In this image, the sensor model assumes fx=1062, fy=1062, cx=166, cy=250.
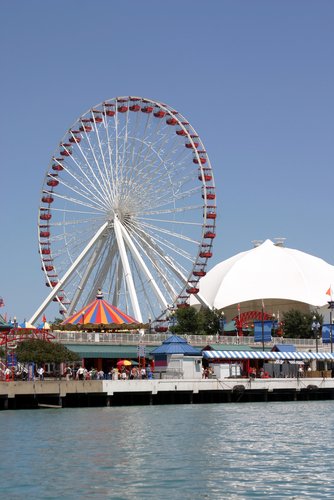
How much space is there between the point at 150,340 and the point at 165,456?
168ft

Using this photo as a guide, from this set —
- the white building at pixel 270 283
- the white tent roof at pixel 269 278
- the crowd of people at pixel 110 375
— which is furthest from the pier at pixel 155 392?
the white tent roof at pixel 269 278

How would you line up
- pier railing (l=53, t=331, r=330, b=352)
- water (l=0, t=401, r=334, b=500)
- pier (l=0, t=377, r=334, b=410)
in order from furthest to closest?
1. pier railing (l=53, t=331, r=330, b=352)
2. pier (l=0, t=377, r=334, b=410)
3. water (l=0, t=401, r=334, b=500)

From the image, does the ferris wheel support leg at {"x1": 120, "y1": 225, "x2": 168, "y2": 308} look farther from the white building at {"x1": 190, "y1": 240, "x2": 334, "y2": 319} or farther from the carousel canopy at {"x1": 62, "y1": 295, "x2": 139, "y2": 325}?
the white building at {"x1": 190, "y1": 240, "x2": 334, "y2": 319}

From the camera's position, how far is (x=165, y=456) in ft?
122

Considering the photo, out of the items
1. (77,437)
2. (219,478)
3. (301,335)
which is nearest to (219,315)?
(301,335)

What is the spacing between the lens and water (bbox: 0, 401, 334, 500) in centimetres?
3052

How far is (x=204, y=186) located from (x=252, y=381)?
22.7 meters

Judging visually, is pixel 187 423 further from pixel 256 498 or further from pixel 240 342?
pixel 240 342

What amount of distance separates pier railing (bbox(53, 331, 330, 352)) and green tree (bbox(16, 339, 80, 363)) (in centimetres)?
815

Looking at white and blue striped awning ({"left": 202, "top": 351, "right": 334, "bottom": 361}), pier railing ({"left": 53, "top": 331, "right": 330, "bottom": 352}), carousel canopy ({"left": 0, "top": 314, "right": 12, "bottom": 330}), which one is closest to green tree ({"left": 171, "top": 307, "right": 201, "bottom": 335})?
pier railing ({"left": 53, "top": 331, "right": 330, "bottom": 352})

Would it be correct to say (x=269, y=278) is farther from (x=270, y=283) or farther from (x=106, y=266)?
(x=106, y=266)

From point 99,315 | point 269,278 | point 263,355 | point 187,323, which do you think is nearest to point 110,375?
point 263,355

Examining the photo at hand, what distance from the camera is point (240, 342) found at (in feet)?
318

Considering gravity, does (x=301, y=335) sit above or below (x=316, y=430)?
above
